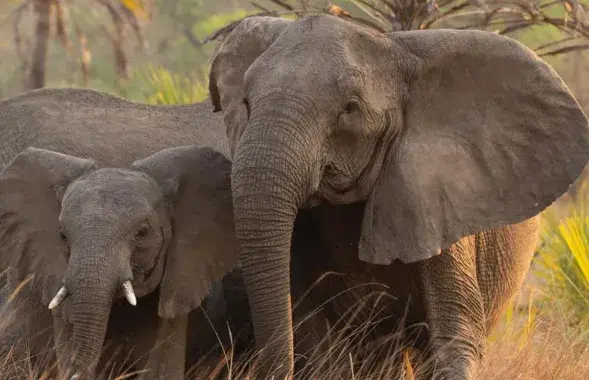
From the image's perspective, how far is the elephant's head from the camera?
18.0ft

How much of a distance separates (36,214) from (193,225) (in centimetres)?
69

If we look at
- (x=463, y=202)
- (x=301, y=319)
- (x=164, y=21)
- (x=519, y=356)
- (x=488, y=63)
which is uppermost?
(x=488, y=63)

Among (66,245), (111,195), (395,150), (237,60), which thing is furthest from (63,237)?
(395,150)

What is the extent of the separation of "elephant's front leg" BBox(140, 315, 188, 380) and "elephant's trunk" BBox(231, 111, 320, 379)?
0.68m

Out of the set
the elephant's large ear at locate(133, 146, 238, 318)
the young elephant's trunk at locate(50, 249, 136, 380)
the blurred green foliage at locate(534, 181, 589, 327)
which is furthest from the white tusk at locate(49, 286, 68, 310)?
the blurred green foliage at locate(534, 181, 589, 327)

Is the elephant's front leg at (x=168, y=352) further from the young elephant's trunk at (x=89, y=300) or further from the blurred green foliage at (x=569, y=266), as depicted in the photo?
the blurred green foliage at (x=569, y=266)

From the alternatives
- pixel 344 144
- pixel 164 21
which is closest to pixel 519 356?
pixel 344 144

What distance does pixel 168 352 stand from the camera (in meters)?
6.08

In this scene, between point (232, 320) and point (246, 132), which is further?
point (232, 320)

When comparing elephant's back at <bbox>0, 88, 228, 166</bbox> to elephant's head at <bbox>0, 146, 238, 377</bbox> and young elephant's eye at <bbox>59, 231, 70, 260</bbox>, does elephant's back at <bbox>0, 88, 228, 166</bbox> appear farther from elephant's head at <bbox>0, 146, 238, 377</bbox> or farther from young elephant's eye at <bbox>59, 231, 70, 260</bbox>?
young elephant's eye at <bbox>59, 231, 70, 260</bbox>

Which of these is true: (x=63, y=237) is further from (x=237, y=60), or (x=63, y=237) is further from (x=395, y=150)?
(x=395, y=150)

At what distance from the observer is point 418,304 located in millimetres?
6270

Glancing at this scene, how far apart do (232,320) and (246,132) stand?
5.40 ft

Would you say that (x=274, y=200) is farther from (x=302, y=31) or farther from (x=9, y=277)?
(x=9, y=277)
